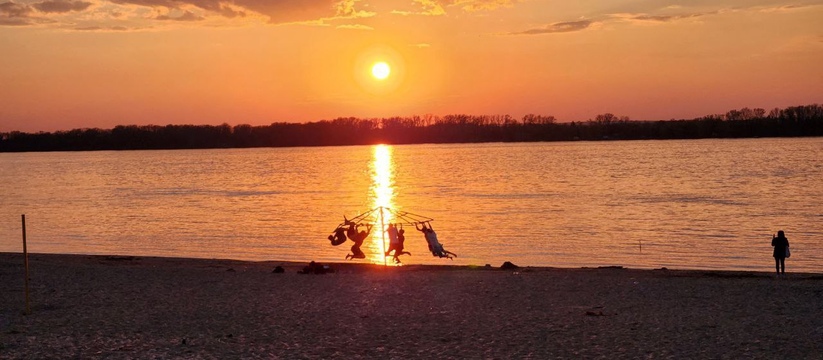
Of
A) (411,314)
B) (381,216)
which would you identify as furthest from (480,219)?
(411,314)

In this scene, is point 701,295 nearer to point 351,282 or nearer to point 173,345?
point 351,282

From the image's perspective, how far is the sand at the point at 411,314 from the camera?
12211 mm

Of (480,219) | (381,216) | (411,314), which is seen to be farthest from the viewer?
(480,219)

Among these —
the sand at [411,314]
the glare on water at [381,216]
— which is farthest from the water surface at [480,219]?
the sand at [411,314]

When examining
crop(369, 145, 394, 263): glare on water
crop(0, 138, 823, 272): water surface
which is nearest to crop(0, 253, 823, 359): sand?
crop(369, 145, 394, 263): glare on water

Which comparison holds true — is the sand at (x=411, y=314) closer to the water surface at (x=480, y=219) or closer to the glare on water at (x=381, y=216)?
the glare on water at (x=381, y=216)

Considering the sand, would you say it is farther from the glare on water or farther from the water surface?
the water surface

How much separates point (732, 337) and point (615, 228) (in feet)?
89.2

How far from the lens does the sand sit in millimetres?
12211

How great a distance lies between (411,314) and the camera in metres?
15.1

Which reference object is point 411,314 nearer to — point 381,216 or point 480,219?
point 381,216

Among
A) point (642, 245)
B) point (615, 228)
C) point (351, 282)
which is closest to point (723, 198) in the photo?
point (615, 228)

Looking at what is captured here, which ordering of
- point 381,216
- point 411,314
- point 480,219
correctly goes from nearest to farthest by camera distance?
point 411,314, point 381,216, point 480,219

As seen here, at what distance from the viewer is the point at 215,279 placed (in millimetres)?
20281
